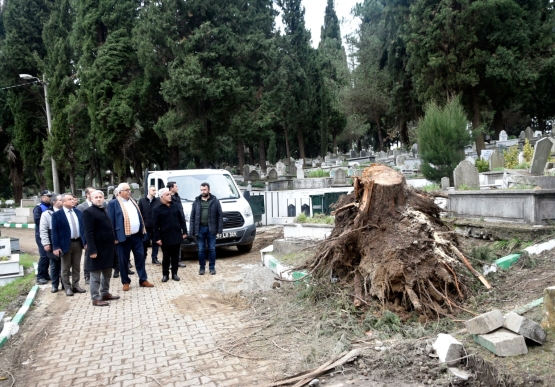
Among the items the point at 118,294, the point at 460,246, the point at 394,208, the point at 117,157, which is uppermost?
the point at 117,157

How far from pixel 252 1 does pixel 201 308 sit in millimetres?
24975

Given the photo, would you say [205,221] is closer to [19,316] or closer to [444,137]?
[19,316]

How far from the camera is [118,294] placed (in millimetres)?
7566

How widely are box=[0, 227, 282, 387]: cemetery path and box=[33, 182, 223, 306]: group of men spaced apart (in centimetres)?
34

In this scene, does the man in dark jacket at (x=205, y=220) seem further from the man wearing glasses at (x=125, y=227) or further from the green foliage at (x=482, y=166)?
the green foliage at (x=482, y=166)

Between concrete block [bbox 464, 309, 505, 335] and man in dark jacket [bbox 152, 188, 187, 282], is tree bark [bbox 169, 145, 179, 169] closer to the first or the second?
man in dark jacket [bbox 152, 188, 187, 282]

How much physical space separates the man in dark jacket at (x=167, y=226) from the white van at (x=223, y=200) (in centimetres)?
192

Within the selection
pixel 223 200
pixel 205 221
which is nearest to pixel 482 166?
pixel 223 200

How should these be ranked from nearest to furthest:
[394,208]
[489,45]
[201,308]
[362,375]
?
[362,375]
[394,208]
[201,308]
[489,45]

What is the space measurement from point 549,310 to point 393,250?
5.67 ft

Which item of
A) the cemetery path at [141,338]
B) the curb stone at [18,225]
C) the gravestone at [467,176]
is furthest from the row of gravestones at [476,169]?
the curb stone at [18,225]

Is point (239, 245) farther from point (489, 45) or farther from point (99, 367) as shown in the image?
point (489, 45)

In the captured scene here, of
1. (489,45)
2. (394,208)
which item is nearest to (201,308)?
(394,208)

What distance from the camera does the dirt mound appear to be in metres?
5.01
